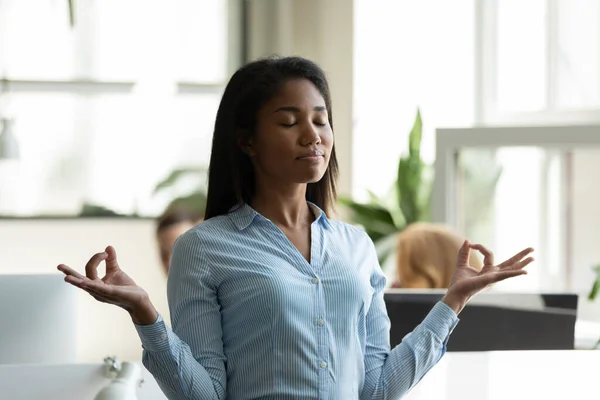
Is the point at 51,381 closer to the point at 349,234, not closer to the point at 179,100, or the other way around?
the point at 349,234

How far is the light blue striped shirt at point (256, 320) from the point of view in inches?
42.4

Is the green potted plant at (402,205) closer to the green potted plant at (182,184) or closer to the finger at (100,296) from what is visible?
the green potted plant at (182,184)

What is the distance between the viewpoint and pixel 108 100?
5.09m

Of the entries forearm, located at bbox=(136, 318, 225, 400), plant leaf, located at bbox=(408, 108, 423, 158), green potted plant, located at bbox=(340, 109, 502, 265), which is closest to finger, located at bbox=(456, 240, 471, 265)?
forearm, located at bbox=(136, 318, 225, 400)

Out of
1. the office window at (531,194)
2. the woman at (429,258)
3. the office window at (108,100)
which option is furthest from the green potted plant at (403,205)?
the woman at (429,258)

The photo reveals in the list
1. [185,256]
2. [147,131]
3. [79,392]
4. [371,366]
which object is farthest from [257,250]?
[147,131]

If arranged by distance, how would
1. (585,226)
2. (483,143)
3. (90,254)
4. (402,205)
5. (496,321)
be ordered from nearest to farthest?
(496,321) < (483,143) < (585,226) < (402,205) < (90,254)

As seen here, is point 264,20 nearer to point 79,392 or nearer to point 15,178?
point 15,178

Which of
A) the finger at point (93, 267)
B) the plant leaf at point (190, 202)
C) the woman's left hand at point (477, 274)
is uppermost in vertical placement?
the finger at point (93, 267)

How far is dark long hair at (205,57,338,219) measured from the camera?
1.17 meters

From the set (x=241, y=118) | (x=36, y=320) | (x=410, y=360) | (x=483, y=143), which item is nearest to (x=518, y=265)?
(x=410, y=360)

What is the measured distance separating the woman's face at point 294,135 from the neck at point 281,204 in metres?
0.02

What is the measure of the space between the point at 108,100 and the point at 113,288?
4220 mm

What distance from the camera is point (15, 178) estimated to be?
198 inches
